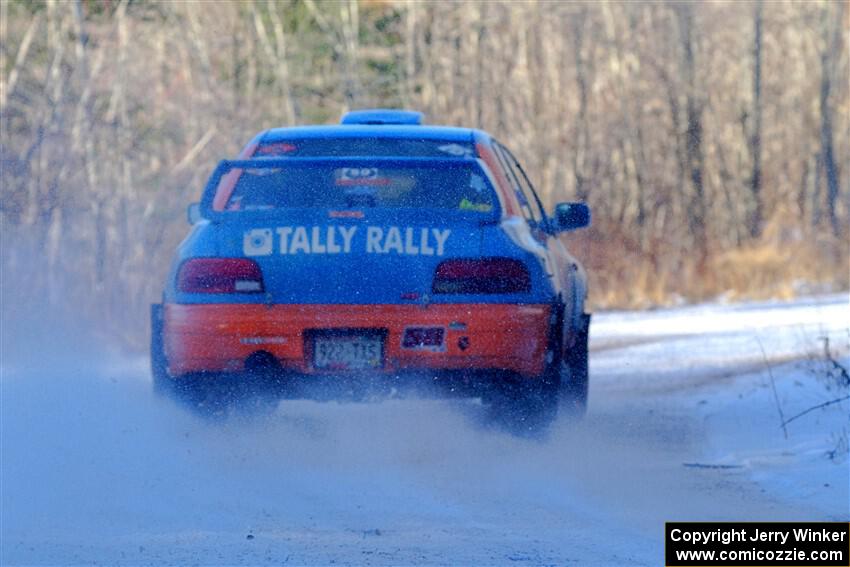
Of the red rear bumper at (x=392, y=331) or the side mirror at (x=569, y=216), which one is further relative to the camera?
the side mirror at (x=569, y=216)

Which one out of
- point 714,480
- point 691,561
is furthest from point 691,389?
point 691,561

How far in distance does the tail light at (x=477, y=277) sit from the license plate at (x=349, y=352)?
389mm

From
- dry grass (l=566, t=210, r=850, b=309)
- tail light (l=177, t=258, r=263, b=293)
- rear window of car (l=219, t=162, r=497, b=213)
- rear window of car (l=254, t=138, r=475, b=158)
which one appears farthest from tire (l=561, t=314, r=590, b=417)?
dry grass (l=566, t=210, r=850, b=309)

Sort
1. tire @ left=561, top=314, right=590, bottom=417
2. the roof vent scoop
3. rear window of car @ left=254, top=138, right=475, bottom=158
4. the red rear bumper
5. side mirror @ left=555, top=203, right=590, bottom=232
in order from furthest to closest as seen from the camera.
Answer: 1. the roof vent scoop
2. tire @ left=561, top=314, right=590, bottom=417
3. side mirror @ left=555, top=203, right=590, bottom=232
4. rear window of car @ left=254, top=138, right=475, bottom=158
5. the red rear bumper

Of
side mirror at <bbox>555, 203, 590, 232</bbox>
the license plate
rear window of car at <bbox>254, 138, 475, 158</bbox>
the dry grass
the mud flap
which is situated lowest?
the dry grass

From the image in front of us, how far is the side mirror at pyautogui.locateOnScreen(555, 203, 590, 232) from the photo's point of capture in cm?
1036

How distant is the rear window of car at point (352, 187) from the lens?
30.4ft

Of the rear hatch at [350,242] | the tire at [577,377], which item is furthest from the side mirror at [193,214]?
the tire at [577,377]

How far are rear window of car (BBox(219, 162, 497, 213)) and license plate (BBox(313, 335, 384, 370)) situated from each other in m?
0.90

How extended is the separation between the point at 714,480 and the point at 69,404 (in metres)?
3.81

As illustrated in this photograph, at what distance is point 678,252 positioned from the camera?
34.0m

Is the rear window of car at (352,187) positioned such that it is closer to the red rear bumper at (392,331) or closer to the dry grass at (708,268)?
the red rear bumper at (392,331)

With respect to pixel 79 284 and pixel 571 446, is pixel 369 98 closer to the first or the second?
pixel 79 284

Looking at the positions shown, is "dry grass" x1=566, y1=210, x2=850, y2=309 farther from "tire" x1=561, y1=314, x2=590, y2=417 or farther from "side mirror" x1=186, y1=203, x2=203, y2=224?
"side mirror" x1=186, y1=203, x2=203, y2=224
